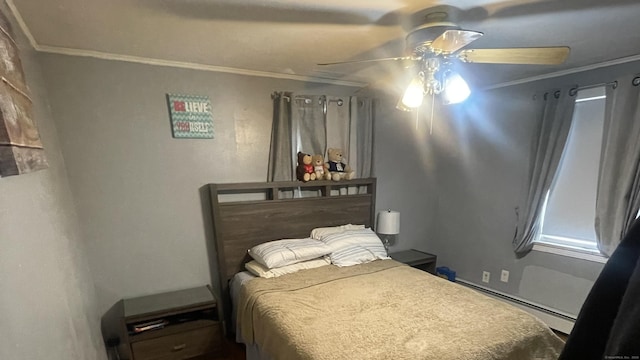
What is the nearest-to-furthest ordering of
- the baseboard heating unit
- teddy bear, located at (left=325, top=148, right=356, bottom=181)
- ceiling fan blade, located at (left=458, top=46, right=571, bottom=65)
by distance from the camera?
ceiling fan blade, located at (left=458, top=46, right=571, bottom=65) → the baseboard heating unit → teddy bear, located at (left=325, top=148, right=356, bottom=181)

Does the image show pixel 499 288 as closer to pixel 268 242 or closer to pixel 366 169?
pixel 366 169

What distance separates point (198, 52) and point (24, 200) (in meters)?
1.38

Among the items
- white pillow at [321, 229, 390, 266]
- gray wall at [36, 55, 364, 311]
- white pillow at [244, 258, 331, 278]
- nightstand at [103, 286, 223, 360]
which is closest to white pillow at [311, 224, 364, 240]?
white pillow at [321, 229, 390, 266]

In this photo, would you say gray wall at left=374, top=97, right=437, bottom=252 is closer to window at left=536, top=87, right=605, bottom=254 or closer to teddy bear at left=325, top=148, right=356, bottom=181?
teddy bear at left=325, top=148, right=356, bottom=181

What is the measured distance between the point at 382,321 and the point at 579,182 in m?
2.29

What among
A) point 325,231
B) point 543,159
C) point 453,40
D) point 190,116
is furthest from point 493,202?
point 190,116

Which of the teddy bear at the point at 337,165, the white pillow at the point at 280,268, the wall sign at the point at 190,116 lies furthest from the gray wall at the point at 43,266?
the teddy bear at the point at 337,165

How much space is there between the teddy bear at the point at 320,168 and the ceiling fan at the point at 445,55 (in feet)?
3.93

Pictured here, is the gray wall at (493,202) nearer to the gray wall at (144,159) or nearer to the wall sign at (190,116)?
the gray wall at (144,159)

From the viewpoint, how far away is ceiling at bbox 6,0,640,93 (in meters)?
1.42

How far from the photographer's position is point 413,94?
1.70m

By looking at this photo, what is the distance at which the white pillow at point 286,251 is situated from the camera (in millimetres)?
2291

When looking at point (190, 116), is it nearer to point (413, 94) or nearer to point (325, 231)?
point (325, 231)

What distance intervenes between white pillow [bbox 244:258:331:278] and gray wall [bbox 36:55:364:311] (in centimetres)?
43
